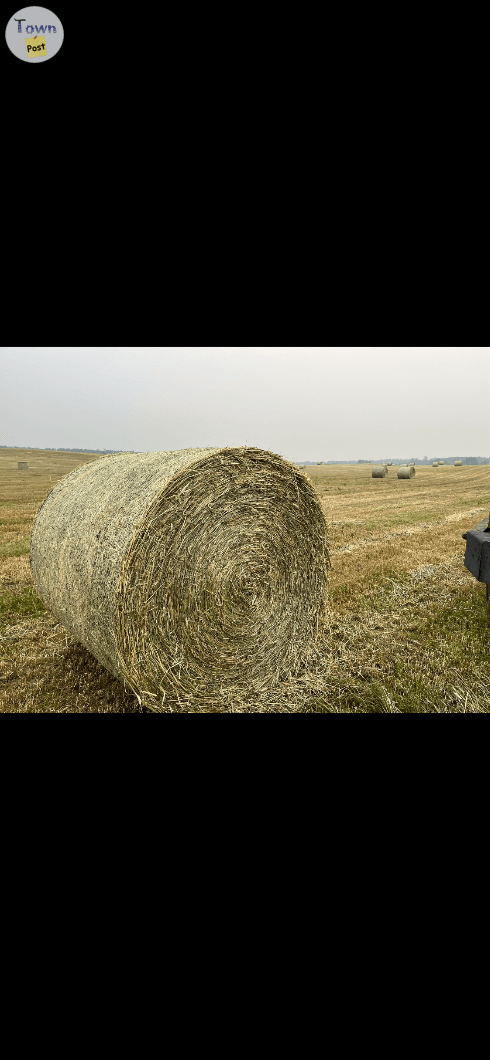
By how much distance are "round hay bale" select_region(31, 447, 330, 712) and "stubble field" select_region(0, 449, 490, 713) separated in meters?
0.28

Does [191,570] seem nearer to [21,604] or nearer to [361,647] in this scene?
[361,647]

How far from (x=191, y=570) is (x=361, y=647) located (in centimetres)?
197

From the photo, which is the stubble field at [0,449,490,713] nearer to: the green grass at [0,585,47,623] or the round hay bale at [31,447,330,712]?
the green grass at [0,585,47,623]

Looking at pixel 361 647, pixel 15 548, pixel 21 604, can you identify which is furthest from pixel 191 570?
pixel 15 548

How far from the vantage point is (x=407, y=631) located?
5348 mm

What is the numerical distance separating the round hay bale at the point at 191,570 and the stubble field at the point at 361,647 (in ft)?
0.90

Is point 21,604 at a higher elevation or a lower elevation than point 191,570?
lower

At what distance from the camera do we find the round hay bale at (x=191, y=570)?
11.9ft

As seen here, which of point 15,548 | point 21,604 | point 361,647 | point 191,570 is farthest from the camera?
point 15,548

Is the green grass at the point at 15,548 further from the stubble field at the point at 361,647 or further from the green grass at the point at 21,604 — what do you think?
the green grass at the point at 21,604

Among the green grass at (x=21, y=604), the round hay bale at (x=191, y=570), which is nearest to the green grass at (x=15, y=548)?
the green grass at (x=21, y=604)

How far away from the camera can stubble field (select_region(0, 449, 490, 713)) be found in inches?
158

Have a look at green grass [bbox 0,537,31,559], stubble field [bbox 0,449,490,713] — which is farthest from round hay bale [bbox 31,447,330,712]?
green grass [bbox 0,537,31,559]

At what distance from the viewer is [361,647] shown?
16.2 ft
